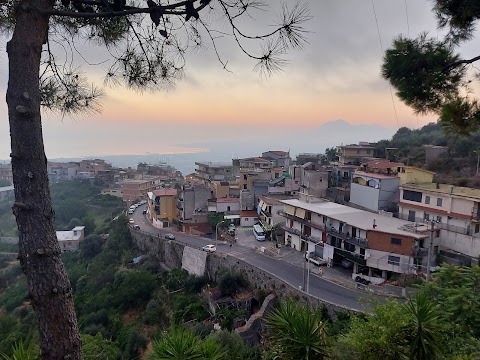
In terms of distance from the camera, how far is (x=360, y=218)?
45.3 feet

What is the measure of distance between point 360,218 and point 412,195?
2.58 metres

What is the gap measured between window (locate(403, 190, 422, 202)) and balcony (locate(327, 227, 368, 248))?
138 inches

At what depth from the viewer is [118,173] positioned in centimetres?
4009

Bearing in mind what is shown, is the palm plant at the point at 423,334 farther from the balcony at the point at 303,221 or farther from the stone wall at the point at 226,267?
the balcony at the point at 303,221

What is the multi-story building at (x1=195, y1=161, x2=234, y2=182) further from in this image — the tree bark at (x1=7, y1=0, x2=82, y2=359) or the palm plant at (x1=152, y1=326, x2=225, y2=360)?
the tree bark at (x1=7, y1=0, x2=82, y2=359)

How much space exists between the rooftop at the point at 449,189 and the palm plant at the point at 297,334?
12.5 meters

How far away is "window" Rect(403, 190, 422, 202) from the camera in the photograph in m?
14.1

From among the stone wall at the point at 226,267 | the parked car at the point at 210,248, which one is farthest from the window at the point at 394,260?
the parked car at the point at 210,248

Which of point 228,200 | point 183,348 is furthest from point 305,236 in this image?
point 183,348

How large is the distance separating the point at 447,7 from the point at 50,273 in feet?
15.2

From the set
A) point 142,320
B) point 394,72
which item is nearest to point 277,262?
point 142,320

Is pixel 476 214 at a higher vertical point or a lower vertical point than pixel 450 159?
lower

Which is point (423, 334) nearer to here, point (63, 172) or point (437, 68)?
point (437, 68)

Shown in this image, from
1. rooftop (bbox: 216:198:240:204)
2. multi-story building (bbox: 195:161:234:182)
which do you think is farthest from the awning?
multi-story building (bbox: 195:161:234:182)
